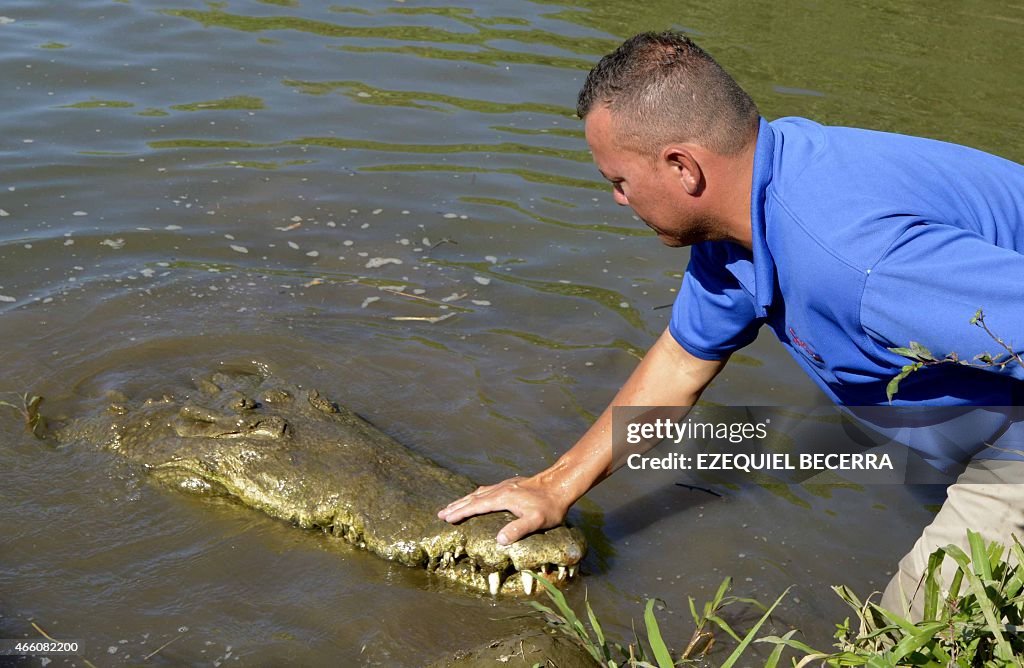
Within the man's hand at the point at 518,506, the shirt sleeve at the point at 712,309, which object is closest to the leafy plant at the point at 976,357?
the shirt sleeve at the point at 712,309

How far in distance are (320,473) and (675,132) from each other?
6.12 feet

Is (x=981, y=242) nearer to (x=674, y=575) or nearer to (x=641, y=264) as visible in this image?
(x=674, y=575)

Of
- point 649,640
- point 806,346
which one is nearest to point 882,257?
point 806,346

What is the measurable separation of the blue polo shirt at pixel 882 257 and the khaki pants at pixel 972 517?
0.29 meters

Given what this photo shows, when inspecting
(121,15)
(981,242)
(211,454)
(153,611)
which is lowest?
(153,611)

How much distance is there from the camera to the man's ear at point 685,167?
311cm

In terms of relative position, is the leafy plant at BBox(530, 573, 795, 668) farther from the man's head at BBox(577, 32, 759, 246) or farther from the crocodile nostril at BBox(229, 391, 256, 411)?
the crocodile nostril at BBox(229, 391, 256, 411)

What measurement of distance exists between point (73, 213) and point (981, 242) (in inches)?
214

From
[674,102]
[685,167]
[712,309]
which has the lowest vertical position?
[712,309]

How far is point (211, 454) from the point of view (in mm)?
4164

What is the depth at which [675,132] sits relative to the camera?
10.2ft

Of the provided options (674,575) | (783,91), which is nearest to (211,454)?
(674,575)

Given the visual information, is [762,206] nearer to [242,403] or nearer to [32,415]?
[242,403]

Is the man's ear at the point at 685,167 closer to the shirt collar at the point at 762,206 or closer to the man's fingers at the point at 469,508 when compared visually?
the shirt collar at the point at 762,206
